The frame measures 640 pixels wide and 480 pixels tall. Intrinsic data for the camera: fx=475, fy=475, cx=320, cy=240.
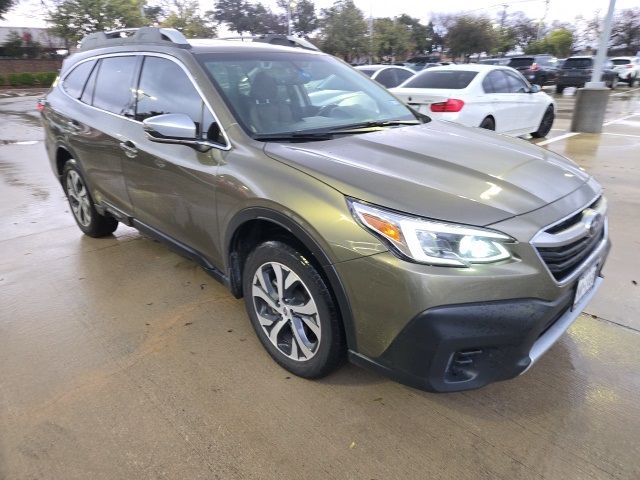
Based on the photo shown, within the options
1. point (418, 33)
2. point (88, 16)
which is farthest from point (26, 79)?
point (418, 33)

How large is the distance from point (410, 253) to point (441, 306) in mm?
247

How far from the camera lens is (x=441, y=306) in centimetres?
191

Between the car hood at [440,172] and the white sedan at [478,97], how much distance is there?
4.92 m

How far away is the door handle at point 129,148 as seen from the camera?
11.2ft

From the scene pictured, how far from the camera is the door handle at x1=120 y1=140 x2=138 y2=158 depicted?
3.41m

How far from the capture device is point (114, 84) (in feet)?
12.5

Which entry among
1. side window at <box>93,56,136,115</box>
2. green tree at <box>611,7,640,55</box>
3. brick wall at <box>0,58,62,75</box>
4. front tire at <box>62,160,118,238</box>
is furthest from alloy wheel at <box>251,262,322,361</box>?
green tree at <box>611,7,640,55</box>

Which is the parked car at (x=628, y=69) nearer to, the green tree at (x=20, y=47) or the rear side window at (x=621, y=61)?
the rear side window at (x=621, y=61)

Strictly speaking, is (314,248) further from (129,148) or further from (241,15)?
(241,15)

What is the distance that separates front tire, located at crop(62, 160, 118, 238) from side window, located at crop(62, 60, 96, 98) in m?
0.65

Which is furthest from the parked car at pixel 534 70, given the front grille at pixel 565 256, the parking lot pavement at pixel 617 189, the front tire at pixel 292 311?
the front tire at pixel 292 311

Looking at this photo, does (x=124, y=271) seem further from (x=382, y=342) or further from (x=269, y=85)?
(x=382, y=342)

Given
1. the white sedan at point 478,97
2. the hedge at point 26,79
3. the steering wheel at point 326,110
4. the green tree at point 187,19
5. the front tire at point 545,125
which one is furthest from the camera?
the green tree at point 187,19

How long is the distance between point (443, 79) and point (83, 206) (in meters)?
6.26
